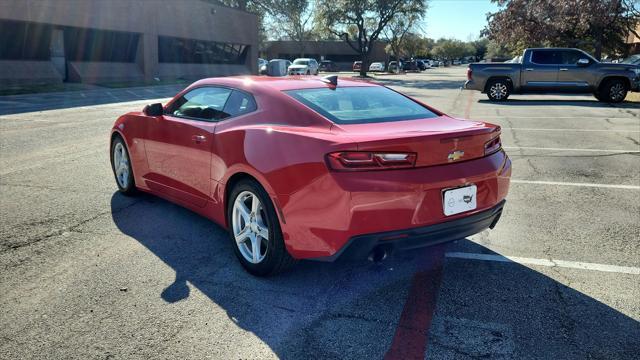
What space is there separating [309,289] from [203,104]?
1976mm

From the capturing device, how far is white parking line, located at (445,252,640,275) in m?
3.71

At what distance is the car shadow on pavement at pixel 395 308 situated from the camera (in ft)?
8.87

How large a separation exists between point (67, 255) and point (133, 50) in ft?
105

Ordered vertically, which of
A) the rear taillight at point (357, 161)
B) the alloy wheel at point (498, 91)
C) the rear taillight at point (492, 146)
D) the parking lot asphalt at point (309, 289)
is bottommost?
the parking lot asphalt at point (309, 289)

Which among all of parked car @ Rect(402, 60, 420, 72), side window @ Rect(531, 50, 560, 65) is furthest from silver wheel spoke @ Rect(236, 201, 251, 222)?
parked car @ Rect(402, 60, 420, 72)

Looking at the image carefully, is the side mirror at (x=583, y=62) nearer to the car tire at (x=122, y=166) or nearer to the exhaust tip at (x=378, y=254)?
the car tire at (x=122, y=166)

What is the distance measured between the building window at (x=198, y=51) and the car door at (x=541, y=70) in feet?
85.7

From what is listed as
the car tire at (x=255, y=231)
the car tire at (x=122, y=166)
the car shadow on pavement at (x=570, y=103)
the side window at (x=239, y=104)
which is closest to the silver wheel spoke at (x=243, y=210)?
the car tire at (x=255, y=231)

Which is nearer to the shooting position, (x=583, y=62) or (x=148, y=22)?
(x=583, y=62)

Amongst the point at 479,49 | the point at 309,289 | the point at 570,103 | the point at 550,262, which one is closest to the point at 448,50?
the point at 479,49

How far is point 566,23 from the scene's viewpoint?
31875 millimetres

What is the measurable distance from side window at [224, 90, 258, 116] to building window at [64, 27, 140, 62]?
27.5 metres

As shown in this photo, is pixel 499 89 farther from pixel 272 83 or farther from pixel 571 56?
pixel 272 83

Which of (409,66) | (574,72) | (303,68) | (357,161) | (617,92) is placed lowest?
(357,161)
